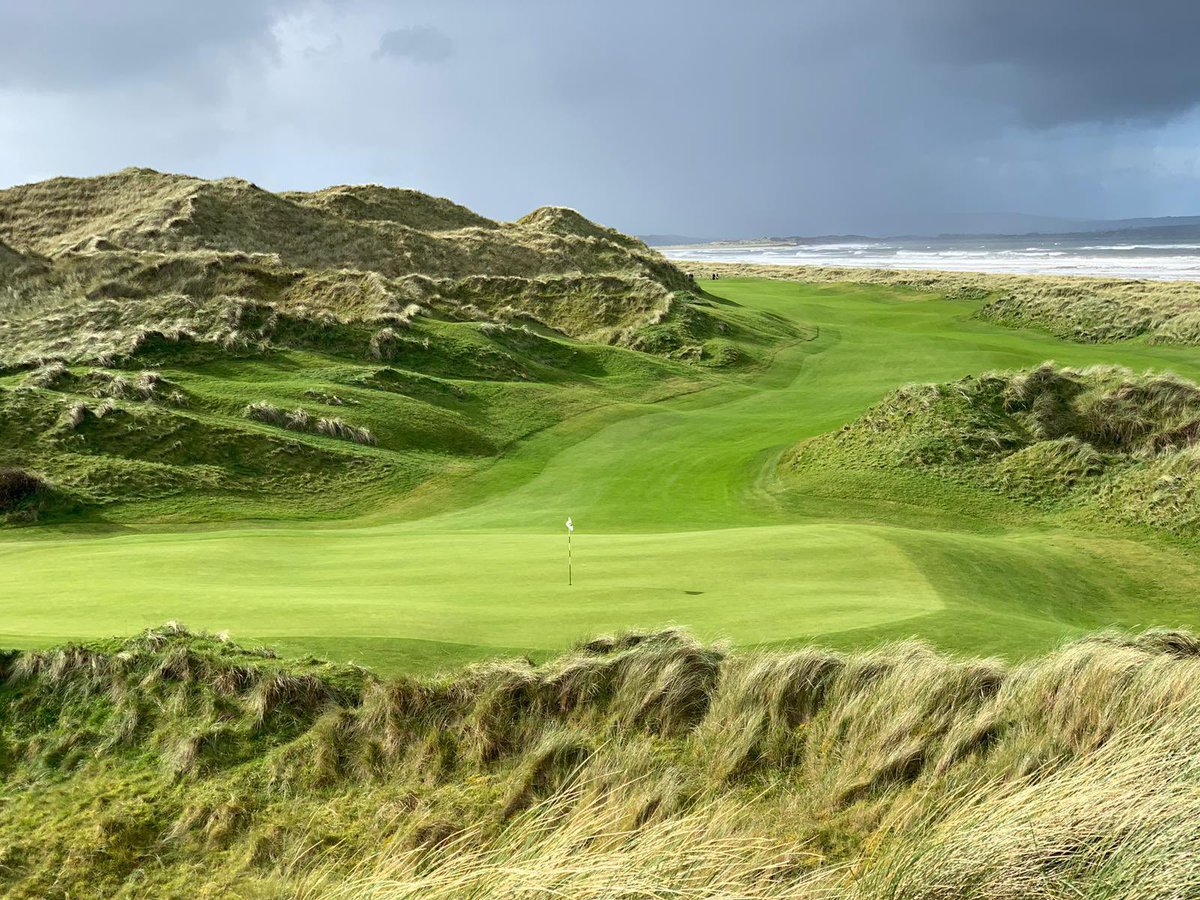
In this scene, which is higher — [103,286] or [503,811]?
[103,286]

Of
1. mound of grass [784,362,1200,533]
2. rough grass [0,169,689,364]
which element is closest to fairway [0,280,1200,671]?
mound of grass [784,362,1200,533]

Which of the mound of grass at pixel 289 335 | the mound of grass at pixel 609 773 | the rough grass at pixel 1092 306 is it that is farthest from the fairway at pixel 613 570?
the rough grass at pixel 1092 306

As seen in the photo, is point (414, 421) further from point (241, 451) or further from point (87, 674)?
point (87, 674)

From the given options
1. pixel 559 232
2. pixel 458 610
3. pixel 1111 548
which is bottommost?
pixel 1111 548

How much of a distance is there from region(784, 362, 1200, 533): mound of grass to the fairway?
3.37 ft

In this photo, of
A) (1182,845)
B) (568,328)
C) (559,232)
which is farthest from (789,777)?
(559,232)

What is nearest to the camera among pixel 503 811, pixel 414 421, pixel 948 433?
pixel 503 811

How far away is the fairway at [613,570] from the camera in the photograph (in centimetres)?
824

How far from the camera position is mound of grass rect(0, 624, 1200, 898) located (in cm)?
438

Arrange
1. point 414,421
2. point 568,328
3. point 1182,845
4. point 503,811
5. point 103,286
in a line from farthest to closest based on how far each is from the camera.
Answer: point 568,328 → point 103,286 → point 414,421 → point 503,811 → point 1182,845

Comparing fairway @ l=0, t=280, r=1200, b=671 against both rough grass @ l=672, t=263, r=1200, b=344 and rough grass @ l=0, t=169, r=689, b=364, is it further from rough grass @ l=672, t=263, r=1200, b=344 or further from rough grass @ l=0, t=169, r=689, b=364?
rough grass @ l=672, t=263, r=1200, b=344

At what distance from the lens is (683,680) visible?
23.8 ft

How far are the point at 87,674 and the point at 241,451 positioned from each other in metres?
14.6

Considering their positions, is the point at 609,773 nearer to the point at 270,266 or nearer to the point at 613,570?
the point at 613,570
